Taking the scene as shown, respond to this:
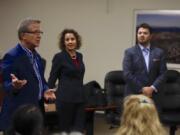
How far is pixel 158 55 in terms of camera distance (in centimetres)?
434

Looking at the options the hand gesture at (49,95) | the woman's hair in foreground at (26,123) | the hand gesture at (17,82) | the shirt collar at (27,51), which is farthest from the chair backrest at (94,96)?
the woman's hair in foreground at (26,123)

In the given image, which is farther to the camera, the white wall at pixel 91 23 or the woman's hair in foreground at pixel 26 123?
the white wall at pixel 91 23

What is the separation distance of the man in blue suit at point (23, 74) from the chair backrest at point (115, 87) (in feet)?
6.30

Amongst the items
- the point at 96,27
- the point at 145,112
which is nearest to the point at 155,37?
the point at 96,27

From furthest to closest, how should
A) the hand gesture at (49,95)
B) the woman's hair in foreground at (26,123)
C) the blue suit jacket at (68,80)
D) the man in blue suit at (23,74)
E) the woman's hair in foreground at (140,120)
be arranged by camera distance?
the blue suit jacket at (68,80), the hand gesture at (49,95), the man in blue suit at (23,74), the woman's hair in foreground at (140,120), the woman's hair in foreground at (26,123)

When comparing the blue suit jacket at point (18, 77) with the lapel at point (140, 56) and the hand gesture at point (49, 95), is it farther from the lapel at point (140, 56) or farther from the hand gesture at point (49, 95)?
the lapel at point (140, 56)

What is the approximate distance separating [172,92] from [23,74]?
8.53 feet

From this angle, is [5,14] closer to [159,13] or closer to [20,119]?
[159,13]

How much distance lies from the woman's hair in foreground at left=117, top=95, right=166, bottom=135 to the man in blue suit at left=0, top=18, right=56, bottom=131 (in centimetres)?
106

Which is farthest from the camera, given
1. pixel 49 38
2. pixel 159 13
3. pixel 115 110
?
pixel 49 38

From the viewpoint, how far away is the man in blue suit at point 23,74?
3.10m

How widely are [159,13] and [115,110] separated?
2034mm

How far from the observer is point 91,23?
665cm

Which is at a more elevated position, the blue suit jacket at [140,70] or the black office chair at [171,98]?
the blue suit jacket at [140,70]
